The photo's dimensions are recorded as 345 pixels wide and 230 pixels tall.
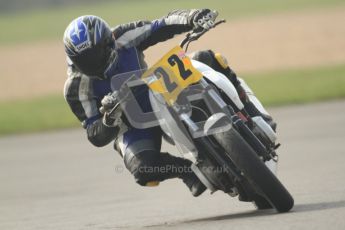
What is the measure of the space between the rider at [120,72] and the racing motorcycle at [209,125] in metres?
0.24

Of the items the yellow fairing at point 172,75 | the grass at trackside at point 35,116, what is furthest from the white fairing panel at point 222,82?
the grass at trackside at point 35,116

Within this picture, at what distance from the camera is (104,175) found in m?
11.8

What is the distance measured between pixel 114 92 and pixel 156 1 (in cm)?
6657

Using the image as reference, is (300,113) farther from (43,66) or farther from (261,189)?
(43,66)

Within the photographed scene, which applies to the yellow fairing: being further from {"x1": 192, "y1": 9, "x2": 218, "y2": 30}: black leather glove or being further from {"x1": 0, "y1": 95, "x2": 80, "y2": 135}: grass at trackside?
{"x1": 0, "y1": 95, "x2": 80, "y2": 135}: grass at trackside

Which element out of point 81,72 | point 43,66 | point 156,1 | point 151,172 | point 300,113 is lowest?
point 156,1

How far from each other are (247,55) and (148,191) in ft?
67.1

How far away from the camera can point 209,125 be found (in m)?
6.93

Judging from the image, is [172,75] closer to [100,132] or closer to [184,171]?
[100,132]

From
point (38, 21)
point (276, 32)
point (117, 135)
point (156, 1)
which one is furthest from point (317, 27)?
point (156, 1)

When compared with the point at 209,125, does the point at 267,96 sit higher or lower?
lower

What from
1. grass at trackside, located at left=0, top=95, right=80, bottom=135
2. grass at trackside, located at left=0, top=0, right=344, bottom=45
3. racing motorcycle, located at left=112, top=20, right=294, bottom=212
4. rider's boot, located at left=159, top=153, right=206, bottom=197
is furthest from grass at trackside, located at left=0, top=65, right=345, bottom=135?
grass at trackside, located at left=0, top=0, right=344, bottom=45

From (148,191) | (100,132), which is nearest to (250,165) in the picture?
(100,132)

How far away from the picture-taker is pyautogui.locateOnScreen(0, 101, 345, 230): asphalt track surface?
7.27 m
